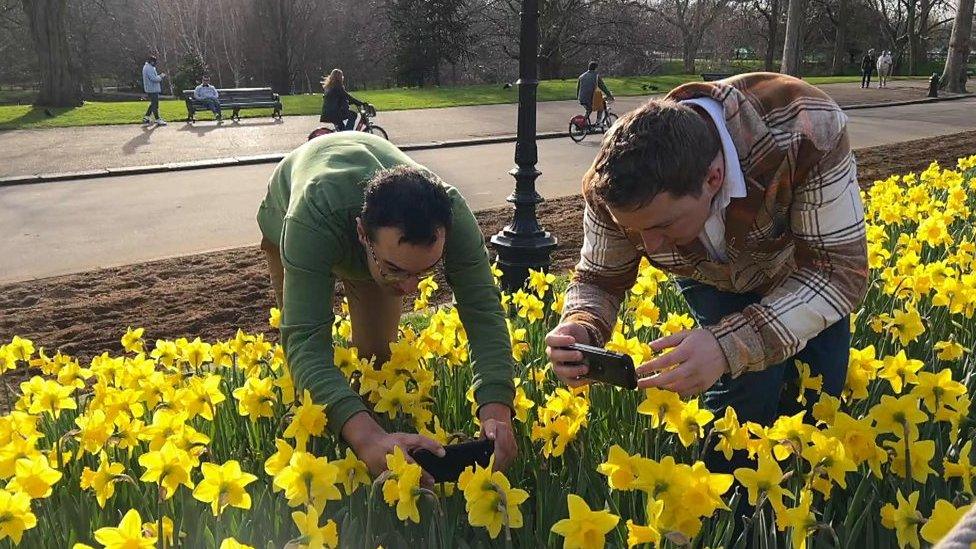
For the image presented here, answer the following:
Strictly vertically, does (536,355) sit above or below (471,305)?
below

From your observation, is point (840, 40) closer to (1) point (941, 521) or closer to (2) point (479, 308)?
(2) point (479, 308)

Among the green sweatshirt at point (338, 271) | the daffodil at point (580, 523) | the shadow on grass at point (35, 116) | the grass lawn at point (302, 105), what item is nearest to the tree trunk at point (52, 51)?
the shadow on grass at point (35, 116)

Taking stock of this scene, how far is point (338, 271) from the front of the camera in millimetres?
2688

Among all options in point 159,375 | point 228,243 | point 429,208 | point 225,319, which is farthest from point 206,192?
point 429,208

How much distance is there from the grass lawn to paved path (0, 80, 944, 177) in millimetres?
1046

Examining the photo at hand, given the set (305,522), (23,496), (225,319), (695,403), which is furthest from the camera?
(225,319)

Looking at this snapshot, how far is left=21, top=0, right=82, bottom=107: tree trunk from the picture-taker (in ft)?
66.9

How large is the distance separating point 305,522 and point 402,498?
0.28 meters

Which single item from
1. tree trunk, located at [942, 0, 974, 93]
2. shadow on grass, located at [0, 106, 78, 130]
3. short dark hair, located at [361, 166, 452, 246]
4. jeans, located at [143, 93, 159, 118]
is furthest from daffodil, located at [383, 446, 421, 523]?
tree trunk, located at [942, 0, 974, 93]

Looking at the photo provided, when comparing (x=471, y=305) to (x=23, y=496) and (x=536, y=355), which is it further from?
(x=23, y=496)

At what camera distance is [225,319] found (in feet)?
17.4

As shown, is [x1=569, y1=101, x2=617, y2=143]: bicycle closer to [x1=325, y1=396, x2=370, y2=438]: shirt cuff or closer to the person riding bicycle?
the person riding bicycle

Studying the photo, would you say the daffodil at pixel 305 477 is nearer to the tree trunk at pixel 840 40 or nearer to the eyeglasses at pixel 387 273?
the eyeglasses at pixel 387 273

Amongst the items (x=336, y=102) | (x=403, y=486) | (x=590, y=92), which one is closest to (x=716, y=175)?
(x=403, y=486)
